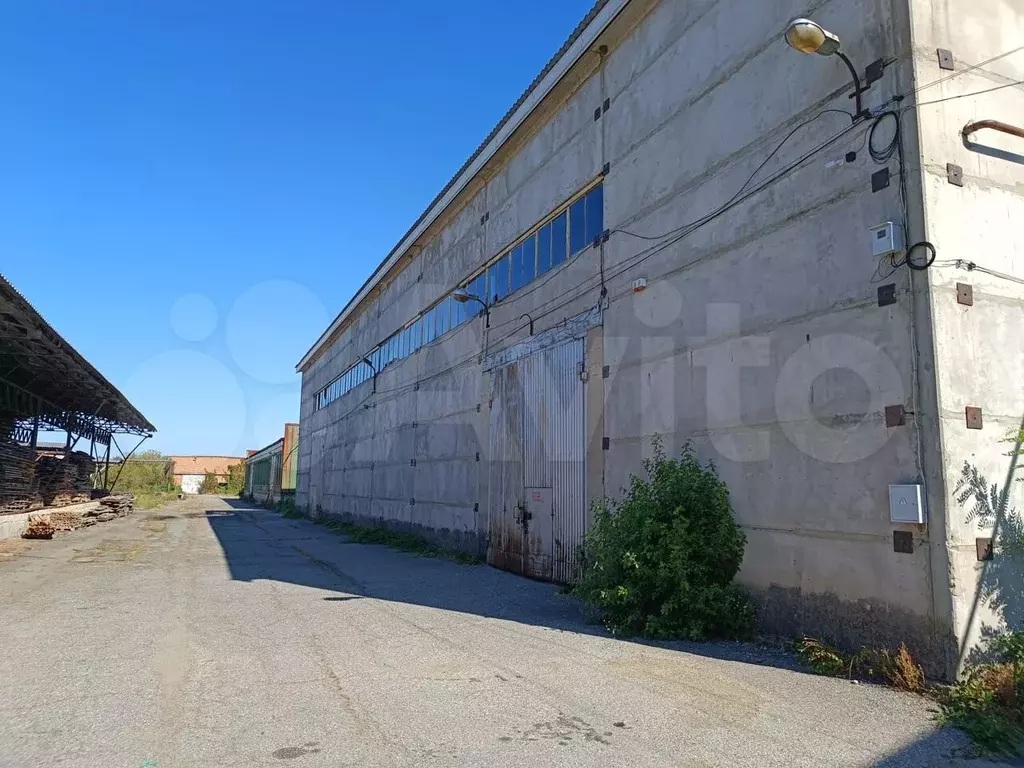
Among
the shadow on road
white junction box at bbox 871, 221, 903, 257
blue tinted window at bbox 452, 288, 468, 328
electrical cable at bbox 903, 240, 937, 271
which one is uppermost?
blue tinted window at bbox 452, 288, 468, 328

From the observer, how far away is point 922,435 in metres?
6.13

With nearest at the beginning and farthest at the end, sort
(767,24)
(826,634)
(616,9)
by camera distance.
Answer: (826,634)
(767,24)
(616,9)

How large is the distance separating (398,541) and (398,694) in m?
15.0

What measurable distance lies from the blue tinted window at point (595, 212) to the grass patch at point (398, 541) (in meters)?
7.60

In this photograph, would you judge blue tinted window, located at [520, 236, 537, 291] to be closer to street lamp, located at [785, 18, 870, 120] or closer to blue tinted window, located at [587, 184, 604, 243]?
blue tinted window, located at [587, 184, 604, 243]

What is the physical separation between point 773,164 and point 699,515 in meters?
4.05

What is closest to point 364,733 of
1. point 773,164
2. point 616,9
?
point 773,164

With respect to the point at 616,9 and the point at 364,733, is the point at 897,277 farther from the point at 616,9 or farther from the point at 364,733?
the point at 616,9

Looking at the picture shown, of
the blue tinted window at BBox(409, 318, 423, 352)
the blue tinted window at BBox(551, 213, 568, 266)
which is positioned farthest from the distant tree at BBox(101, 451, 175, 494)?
the blue tinted window at BBox(551, 213, 568, 266)

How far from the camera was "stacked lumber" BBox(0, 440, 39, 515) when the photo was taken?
70.7 feet

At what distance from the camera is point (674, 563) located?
762 cm

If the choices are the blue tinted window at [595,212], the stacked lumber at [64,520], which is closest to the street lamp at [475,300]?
the blue tinted window at [595,212]

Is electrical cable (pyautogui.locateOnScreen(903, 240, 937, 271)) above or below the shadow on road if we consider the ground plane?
above

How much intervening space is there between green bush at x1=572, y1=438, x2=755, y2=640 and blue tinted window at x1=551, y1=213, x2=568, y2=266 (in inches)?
239
